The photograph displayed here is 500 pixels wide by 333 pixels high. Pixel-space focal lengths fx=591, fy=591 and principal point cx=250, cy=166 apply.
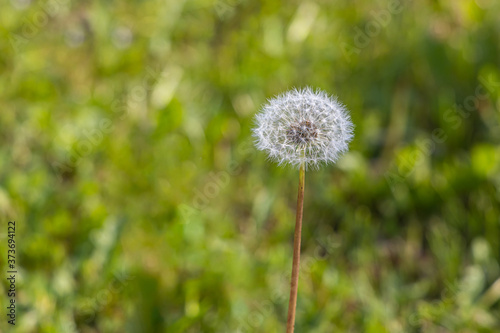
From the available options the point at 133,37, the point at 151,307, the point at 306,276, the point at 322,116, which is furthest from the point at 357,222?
the point at 133,37

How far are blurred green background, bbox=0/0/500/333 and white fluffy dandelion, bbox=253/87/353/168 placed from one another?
1.07 metres

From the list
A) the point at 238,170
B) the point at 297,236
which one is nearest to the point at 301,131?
the point at 297,236

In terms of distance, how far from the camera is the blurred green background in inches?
100

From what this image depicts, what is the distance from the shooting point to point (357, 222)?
3.07m

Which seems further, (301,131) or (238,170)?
(238,170)

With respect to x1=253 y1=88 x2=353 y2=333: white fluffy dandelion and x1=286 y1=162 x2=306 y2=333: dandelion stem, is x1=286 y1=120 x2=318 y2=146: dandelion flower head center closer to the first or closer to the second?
x1=253 y1=88 x2=353 y2=333: white fluffy dandelion

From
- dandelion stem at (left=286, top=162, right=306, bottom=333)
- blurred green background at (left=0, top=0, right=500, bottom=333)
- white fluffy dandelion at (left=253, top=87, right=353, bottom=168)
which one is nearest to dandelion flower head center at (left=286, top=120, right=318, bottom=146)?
white fluffy dandelion at (left=253, top=87, right=353, bottom=168)

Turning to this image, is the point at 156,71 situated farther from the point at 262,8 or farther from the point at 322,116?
the point at 322,116

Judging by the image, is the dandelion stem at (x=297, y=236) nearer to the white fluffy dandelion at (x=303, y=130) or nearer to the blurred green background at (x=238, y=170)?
the white fluffy dandelion at (x=303, y=130)

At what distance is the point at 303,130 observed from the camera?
1.49 meters

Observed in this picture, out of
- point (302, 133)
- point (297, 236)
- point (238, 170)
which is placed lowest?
point (297, 236)

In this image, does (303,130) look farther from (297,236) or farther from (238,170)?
(238,170)

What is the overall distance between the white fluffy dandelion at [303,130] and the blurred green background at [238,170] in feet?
3.51

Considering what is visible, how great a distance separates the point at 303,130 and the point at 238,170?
1.89 metres
